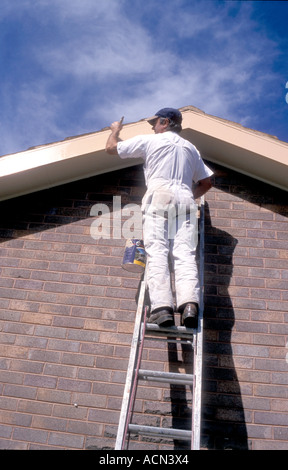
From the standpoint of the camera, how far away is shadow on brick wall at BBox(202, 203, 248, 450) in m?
3.26

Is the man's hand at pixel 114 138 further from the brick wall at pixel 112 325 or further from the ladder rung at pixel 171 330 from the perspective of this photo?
the ladder rung at pixel 171 330

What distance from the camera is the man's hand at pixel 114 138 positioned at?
373 cm

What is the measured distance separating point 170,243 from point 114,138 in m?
1.29

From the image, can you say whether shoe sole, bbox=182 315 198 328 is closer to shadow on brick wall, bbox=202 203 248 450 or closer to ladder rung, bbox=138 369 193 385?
ladder rung, bbox=138 369 193 385

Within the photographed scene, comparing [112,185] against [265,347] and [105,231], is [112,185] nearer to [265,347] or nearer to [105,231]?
[105,231]

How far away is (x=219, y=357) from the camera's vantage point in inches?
140

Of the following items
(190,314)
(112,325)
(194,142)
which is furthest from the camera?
(194,142)

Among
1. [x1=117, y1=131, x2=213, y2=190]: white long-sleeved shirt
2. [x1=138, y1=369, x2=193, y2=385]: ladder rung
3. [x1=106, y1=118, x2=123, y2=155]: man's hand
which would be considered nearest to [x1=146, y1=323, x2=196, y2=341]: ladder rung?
[x1=138, y1=369, x2=193, y2=385]: ladder rung

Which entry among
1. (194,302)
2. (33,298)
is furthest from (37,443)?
(194,302)

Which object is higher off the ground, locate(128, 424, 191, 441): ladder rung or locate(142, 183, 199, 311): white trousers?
locate(142, 183, 199, 311): white trousers

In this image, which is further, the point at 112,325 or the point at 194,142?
the point at 194,142

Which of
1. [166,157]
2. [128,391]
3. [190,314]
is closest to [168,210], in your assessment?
[166,157]

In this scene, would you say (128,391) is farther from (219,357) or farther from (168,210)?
(168,210)
